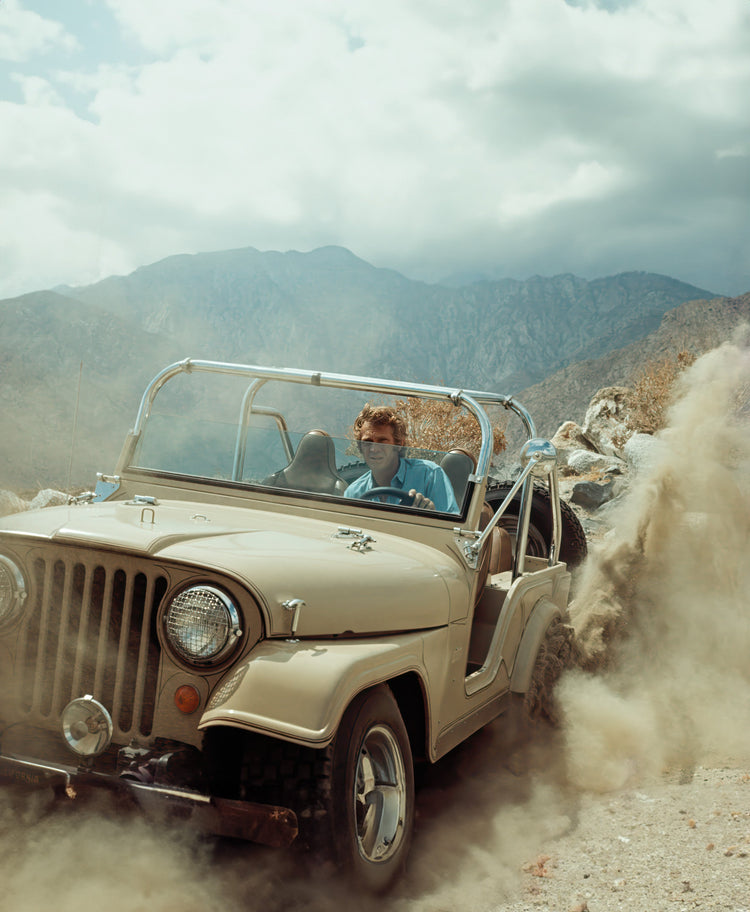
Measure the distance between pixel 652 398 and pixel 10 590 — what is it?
2175 centimetres

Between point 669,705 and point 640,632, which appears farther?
point 640,632

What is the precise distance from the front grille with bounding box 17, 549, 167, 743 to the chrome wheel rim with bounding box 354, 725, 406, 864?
0.76m

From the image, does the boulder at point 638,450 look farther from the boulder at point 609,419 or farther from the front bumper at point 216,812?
the front bumper at point 216,812

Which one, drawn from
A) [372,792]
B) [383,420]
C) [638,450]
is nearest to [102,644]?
[372,792]

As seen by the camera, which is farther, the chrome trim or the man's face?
the man's face

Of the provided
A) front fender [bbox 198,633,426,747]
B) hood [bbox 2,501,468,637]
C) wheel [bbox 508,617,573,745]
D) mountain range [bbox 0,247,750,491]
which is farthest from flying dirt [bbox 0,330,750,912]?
mountain range [bbox 0,247,750,491]

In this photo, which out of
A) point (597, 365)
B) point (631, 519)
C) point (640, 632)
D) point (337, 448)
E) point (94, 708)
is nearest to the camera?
point (94, 708)

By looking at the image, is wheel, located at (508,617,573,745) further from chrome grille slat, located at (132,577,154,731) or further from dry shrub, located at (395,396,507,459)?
dry shrub, located at (395,396,507,459)

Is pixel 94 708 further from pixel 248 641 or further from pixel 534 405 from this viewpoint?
pixel 534 405

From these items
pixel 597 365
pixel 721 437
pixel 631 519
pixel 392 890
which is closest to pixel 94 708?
pixel 392 890

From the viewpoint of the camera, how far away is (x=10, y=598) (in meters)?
2.86

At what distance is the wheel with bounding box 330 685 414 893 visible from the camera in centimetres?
264

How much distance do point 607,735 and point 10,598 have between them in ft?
10.5

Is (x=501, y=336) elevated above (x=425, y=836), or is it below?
above
